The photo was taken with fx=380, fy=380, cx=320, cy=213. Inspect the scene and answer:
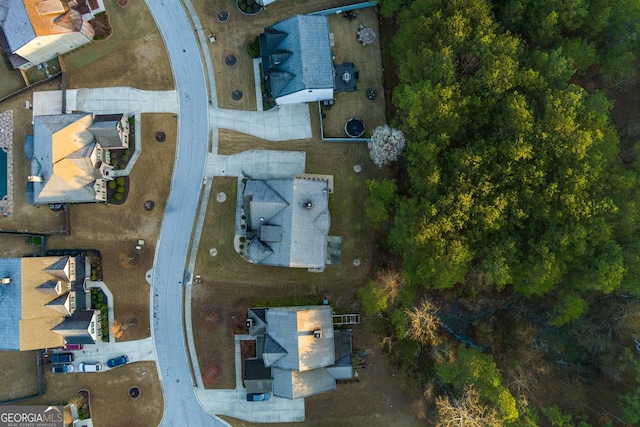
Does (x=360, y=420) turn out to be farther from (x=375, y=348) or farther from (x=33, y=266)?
(x=33, y=266)

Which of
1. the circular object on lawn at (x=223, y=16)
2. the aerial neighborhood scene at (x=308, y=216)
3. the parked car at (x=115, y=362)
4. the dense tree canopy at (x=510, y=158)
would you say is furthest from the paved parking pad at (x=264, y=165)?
the parked car at (x=115, y=362)

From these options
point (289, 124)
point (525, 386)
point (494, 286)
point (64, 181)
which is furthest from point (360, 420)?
point (64, 181)

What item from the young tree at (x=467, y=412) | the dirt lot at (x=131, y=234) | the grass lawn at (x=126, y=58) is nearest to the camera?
the young tree at (x=467, y=412)

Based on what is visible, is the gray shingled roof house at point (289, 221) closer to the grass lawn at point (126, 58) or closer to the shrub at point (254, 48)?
the shrub at point (254, 48)

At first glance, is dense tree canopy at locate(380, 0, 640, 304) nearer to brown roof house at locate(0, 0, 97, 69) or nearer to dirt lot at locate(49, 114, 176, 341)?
dirt lot at locate(49, 114, 176, 341)

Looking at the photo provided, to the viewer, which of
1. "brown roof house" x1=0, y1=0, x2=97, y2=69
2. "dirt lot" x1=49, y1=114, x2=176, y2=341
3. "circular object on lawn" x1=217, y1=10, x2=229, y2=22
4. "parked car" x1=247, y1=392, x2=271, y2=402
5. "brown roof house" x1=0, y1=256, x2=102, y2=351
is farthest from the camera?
"circular object on lawn" x1=217, y1=10, x2=229, y2=22

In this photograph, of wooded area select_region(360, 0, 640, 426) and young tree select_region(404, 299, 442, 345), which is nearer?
wooded area select_region(360, 0, 640, 426)

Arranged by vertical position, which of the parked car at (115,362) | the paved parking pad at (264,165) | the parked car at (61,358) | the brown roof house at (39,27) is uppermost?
the brown roof house at (39,27)

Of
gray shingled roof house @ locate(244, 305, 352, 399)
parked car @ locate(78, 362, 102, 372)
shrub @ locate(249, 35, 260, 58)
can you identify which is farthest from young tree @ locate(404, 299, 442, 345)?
parked car @ locate(78, 362, 102, 372)
